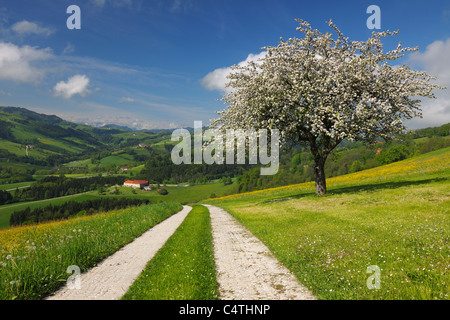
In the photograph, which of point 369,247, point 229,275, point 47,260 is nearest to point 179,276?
point 229,275

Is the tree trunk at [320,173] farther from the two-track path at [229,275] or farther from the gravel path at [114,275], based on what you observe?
the gravel path at [114,275]

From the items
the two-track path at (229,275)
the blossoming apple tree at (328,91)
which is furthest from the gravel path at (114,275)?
the blossoming apple tree at (328,91)

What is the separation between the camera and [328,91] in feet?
87.2

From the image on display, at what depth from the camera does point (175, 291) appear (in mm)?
7570

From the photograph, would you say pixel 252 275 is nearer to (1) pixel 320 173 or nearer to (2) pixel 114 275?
(2) pixel 114 275

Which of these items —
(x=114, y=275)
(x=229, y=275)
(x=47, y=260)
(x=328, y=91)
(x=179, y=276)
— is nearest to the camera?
(x=179, y=276)

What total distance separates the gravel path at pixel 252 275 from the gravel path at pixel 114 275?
130 inches

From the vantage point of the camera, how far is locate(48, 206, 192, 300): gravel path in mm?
8031

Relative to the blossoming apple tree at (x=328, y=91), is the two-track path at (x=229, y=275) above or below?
below

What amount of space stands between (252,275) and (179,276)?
2.63 metres

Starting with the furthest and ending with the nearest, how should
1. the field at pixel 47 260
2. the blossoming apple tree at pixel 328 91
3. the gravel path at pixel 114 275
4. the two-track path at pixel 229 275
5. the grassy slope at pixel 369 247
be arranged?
the blossoming apple tree at pixel 328 91 → the field at pixel 47 260 → the gravel path at pixel 114 275 → the two-track path at pixel 229 275 → the grassy slope at pixel 369 247

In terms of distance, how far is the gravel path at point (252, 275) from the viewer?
7.50 meters
